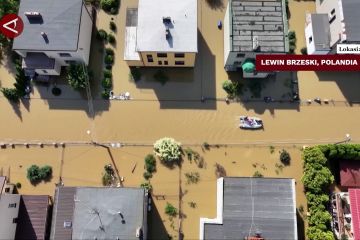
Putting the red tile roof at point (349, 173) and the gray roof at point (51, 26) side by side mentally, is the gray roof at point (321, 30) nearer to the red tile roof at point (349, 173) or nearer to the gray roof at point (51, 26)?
the red tile roof at point (349, 173)

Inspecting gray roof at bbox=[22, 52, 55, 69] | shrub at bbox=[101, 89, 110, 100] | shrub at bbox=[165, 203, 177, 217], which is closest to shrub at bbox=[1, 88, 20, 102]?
gray roof at bbox=[22, 52, 55, 69]

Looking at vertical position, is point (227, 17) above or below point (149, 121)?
above

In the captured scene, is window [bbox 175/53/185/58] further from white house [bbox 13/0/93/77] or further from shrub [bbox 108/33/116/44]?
white house [bbox 13/0/93/77]

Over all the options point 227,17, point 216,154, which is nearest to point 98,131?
point 216,154

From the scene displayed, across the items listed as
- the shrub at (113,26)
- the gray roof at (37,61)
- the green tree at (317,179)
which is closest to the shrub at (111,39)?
the shrub at (113,26)

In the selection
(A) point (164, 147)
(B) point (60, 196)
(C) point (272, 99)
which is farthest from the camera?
(C) point (272, 99)

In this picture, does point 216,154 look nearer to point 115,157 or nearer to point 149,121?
point 149,121
